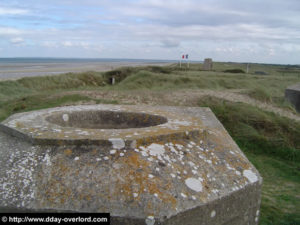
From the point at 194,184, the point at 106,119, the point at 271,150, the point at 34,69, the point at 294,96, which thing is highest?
the point at 106,119

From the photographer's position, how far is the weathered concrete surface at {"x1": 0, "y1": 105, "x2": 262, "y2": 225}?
97.3 inches

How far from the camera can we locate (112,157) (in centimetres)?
292

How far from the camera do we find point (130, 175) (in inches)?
108

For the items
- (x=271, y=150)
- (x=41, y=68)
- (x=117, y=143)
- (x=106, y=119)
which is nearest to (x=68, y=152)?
(x=117, y=143)

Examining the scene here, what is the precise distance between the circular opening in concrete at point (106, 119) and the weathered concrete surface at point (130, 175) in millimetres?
1099

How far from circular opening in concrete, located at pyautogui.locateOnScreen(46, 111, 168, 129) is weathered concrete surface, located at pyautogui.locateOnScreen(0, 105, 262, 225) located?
3.61 feet

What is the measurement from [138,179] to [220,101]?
25.6ft

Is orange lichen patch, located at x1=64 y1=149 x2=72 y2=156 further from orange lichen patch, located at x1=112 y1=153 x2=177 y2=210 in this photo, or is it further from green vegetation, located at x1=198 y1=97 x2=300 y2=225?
green vegetation, located at x1=198 y1=97 x2=300 y2=225

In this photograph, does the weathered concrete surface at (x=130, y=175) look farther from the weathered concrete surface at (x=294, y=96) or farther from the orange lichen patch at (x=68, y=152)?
the weathered concrete surface at (x=294, y=96)

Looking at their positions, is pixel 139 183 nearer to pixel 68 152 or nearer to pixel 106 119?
pixel 68 152

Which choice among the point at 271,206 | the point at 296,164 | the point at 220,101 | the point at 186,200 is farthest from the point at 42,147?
the point at 220,101

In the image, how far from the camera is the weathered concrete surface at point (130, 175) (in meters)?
2.47

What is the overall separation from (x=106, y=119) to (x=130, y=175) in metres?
2.44

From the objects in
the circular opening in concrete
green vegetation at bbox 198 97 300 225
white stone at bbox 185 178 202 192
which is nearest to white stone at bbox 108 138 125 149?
white stone at bbox 185 178 202 192
